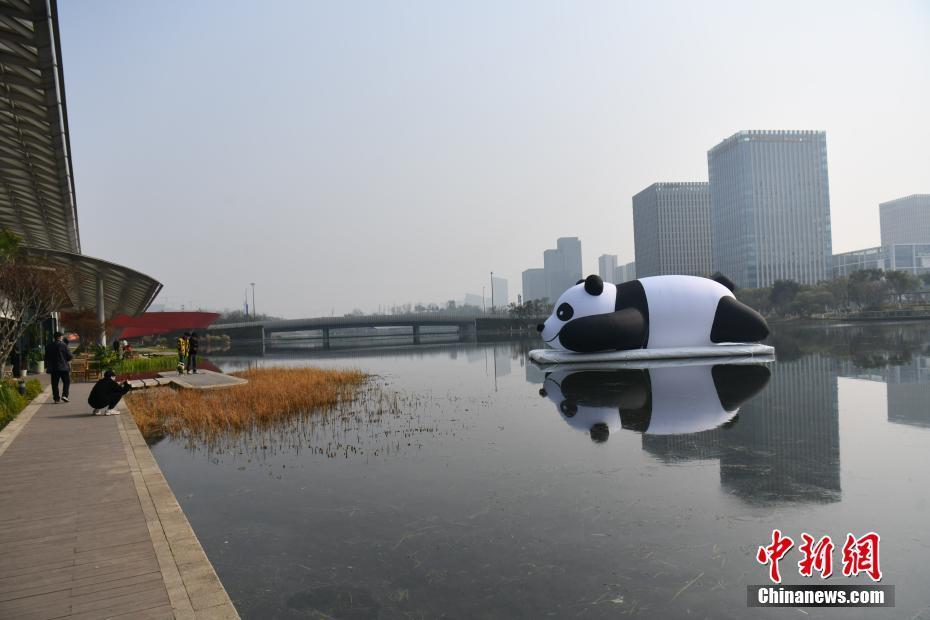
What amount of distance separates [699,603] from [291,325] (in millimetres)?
90302

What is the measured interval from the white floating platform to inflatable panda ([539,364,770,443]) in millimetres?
2045

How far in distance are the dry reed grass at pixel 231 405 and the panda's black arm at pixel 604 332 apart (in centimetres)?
881

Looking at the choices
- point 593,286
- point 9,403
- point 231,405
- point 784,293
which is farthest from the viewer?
point 784,293

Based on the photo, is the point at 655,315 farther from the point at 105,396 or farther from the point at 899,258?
the point at 899,258

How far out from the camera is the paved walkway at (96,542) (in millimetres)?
4246

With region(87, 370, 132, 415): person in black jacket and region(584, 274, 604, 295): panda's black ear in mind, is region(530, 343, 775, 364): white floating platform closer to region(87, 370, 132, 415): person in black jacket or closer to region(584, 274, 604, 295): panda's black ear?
region(584, 274, 604, 295): panda's black ear

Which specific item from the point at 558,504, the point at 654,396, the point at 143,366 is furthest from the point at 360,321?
the point at 558,504

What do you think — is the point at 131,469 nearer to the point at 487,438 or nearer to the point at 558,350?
the point at 487,438

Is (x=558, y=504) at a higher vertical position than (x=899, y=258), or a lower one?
lower

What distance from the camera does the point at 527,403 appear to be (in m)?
15.2

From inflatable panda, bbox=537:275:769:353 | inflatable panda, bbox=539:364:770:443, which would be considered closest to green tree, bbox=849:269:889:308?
inflatable panda, bbox=537:275:769:353

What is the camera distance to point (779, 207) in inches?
5650

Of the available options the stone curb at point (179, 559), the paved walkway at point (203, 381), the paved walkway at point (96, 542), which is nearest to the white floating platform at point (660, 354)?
the paved walkway at point (203, 381)

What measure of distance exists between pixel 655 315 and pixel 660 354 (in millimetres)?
1643
